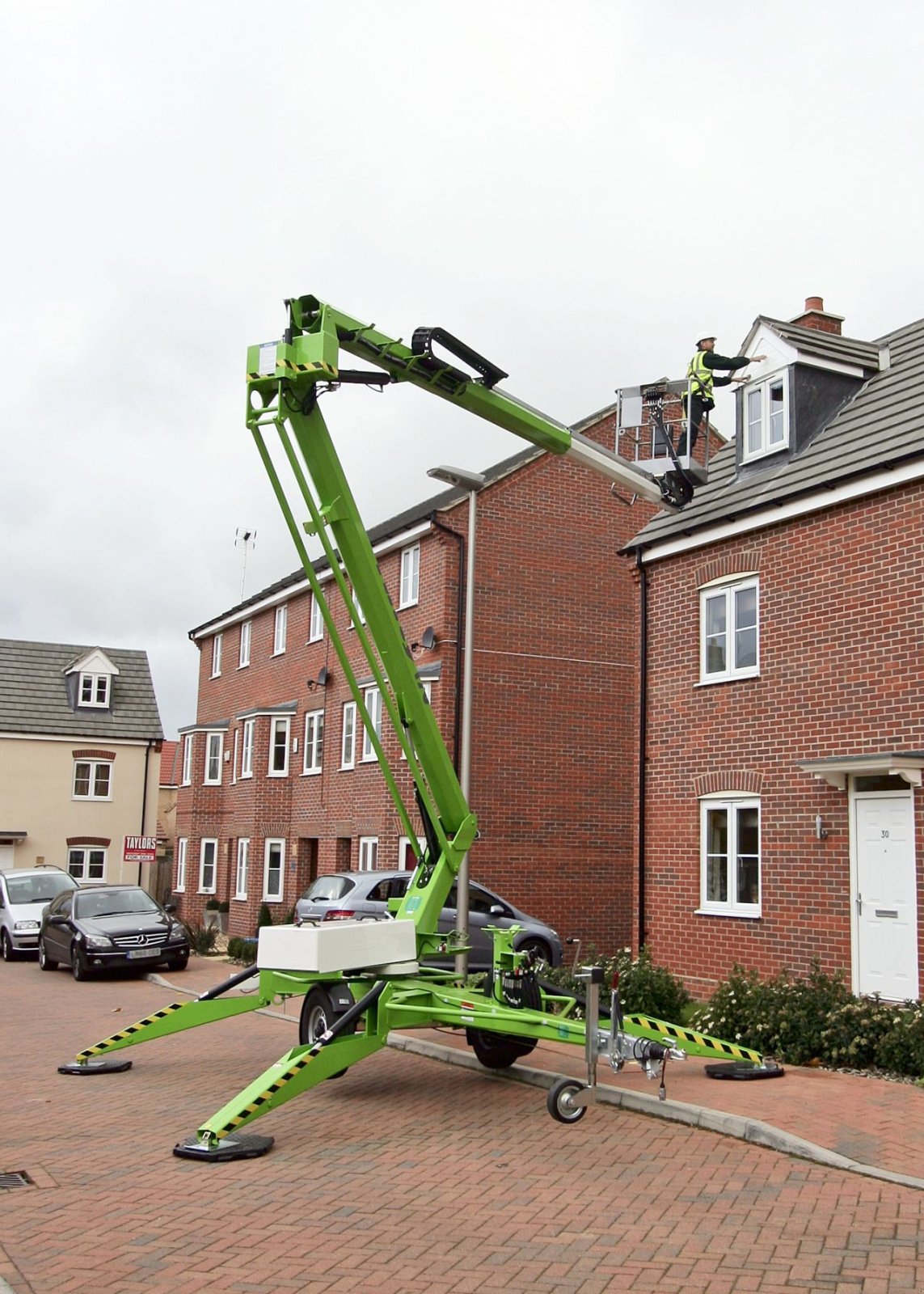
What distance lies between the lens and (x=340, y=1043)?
9.14 metres

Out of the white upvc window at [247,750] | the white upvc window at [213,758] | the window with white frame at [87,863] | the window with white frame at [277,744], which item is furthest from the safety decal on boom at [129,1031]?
the window with white frame at [87,863]

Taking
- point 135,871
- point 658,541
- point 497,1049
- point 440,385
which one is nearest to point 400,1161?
point 497,1049

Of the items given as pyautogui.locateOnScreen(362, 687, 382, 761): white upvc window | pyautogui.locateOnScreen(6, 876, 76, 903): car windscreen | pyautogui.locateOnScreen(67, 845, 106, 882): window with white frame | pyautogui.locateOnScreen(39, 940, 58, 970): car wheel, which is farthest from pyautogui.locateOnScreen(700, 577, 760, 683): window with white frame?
pyautogui.locateOnScreen(67, 845, 106, 882): window with white frame

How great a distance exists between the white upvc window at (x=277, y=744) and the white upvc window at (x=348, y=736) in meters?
3.70

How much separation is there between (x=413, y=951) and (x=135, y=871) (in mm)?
33737

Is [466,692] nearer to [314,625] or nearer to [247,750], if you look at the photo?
[314,625]

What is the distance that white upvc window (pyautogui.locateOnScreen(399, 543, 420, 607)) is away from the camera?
25.4 meters

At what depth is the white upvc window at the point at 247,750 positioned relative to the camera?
3256cm

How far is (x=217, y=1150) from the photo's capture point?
26.4ft

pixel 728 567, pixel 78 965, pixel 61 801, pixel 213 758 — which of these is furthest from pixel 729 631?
pixel 61 801

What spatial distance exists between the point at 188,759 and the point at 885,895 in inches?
1115

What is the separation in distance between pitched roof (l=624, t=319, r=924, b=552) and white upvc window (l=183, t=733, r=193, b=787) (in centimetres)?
2260

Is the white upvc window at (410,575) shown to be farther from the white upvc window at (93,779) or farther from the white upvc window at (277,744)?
the white upvc window at (93,779)

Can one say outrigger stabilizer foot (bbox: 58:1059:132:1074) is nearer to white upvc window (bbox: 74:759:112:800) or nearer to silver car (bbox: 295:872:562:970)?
silver car (bbox: 295:872:562:970)
